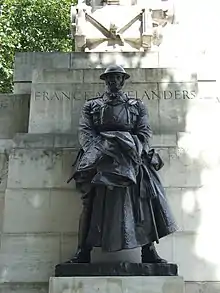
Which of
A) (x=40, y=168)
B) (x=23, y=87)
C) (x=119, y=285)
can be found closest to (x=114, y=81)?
(x=40, y=168)

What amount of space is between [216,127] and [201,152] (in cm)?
72

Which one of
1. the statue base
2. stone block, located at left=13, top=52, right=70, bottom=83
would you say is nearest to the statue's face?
the statue base

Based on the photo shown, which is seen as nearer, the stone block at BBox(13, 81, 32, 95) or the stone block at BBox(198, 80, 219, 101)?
the stone block at BBox(198, 80, 219, 101)

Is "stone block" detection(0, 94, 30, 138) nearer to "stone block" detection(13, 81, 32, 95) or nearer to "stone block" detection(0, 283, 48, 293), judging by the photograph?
"stone block" detection(13, 81, 32, 95)

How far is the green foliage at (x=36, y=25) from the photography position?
1048 inches

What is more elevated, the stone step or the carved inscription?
the carved inscription

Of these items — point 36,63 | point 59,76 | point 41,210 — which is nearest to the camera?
point 41,210

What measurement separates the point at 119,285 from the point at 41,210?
2.23 m

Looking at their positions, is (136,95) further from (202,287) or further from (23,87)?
(202,287)

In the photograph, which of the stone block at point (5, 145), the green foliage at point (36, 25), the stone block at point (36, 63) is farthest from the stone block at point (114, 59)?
the green foliage at point (36, 25)

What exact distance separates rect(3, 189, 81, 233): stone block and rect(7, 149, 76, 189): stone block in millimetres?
121

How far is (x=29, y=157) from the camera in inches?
363

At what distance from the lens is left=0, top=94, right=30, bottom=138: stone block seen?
10.2m

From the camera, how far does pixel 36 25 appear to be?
1104 inches
